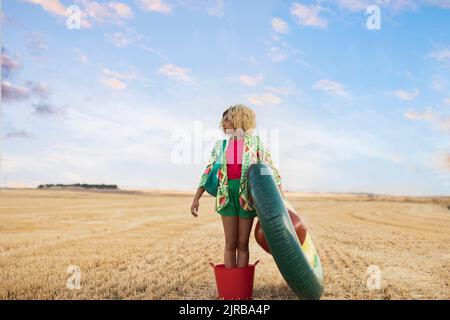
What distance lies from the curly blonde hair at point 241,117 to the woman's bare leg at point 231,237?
1127mm

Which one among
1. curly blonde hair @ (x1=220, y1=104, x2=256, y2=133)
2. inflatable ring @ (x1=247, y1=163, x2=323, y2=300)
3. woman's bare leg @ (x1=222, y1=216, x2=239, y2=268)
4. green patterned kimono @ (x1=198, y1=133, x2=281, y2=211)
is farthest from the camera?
curly blonde hair @ (x1=220, y1=104, x2=256, y2=133)

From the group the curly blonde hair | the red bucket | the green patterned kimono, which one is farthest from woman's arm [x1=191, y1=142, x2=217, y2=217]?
the red bucket

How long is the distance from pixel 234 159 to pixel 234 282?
1497mm

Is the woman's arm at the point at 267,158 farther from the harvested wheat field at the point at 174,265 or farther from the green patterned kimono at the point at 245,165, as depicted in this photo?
the harvested wheat field at the point at 174,265

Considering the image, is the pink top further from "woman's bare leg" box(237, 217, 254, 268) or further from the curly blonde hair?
"woman's bare leg" box(237, 217, 254, 268)

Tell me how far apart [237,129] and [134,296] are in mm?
2455

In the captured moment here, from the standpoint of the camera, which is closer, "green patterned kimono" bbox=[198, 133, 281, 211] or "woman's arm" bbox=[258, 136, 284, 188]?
"green patterned kimono" bbox=[198, 133, 281, 211]

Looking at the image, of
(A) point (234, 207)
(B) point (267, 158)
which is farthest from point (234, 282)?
(B) point (267, 158)

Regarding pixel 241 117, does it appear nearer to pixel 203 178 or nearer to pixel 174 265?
pixel 203 178

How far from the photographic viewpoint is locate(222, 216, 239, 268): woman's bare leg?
6.10 m

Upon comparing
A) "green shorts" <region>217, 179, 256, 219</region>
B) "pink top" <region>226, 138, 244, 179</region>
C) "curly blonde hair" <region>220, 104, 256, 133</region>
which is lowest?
"green shorts" <region>217, 179, 256, 219</region>

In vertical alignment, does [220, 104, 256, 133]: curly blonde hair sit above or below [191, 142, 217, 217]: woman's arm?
above

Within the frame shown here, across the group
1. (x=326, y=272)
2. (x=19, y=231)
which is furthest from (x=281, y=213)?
(x=19, y=231)

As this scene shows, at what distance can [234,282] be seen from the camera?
6117 mm
